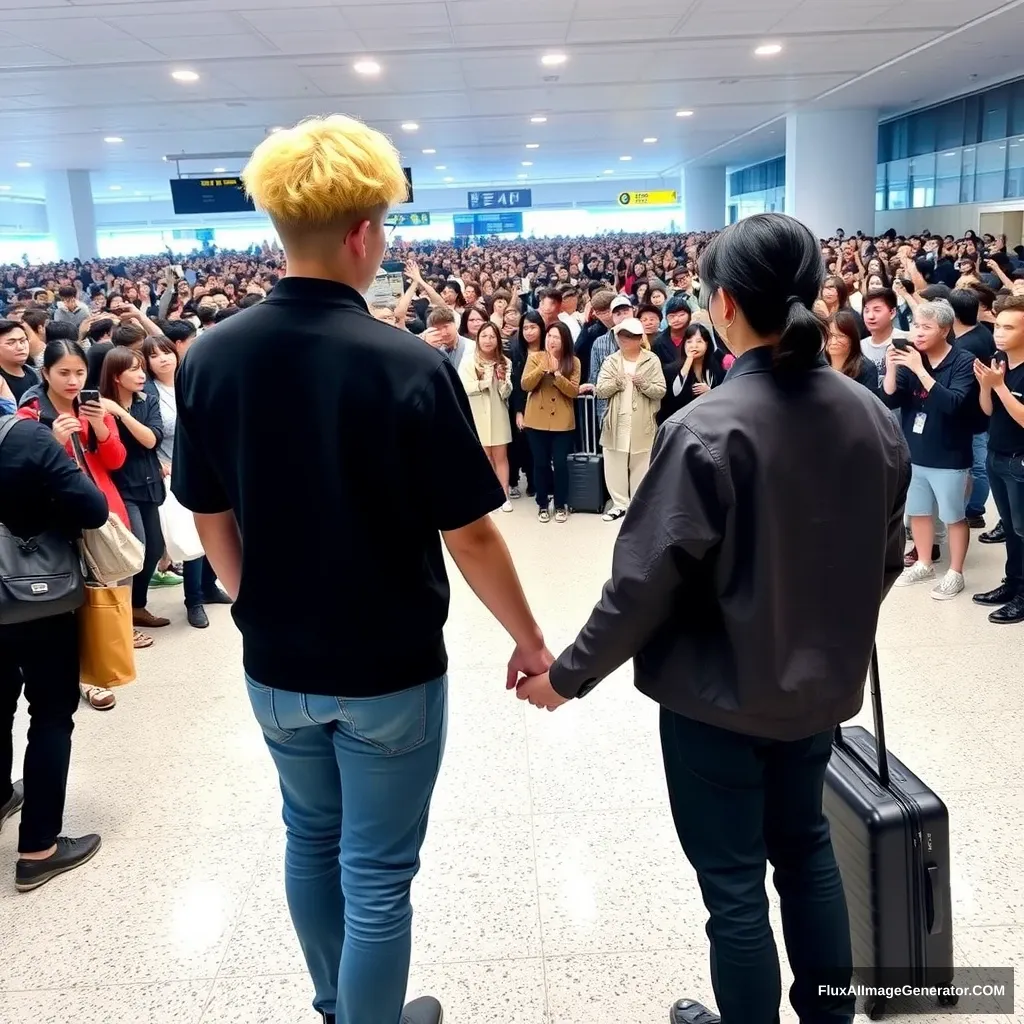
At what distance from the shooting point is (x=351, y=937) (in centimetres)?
169

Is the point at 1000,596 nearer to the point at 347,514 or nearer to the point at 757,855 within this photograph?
the point at 757,855

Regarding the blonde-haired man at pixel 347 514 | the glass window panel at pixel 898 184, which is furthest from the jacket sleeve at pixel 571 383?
the glass window panel at pixel 898 184

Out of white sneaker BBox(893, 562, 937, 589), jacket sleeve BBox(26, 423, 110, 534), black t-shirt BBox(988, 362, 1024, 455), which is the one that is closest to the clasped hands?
jacket sleeve BBox(26, 423, 110, 534)

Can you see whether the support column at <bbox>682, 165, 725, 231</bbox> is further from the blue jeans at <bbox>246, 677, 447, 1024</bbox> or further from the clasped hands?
the blue jeans at <bbox>246, 677, 447, 1024</bbox>

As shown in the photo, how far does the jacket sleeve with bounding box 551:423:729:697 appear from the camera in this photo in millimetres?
1482

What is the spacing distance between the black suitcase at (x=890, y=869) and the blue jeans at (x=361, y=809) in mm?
953

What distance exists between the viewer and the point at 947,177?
18766 mm

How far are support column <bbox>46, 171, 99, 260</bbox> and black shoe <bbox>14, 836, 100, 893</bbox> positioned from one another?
77.8 feet

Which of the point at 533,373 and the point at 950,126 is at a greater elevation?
the point at 950,126

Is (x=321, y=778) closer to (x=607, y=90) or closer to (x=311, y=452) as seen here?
(x=311, y=452)

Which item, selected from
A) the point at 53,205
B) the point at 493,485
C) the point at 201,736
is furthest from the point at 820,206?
the point at 53,205

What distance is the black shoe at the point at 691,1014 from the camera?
2023 millimetres

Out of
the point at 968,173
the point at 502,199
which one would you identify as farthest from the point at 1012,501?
the point at 502,199

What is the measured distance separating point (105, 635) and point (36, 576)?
1.06 ft
